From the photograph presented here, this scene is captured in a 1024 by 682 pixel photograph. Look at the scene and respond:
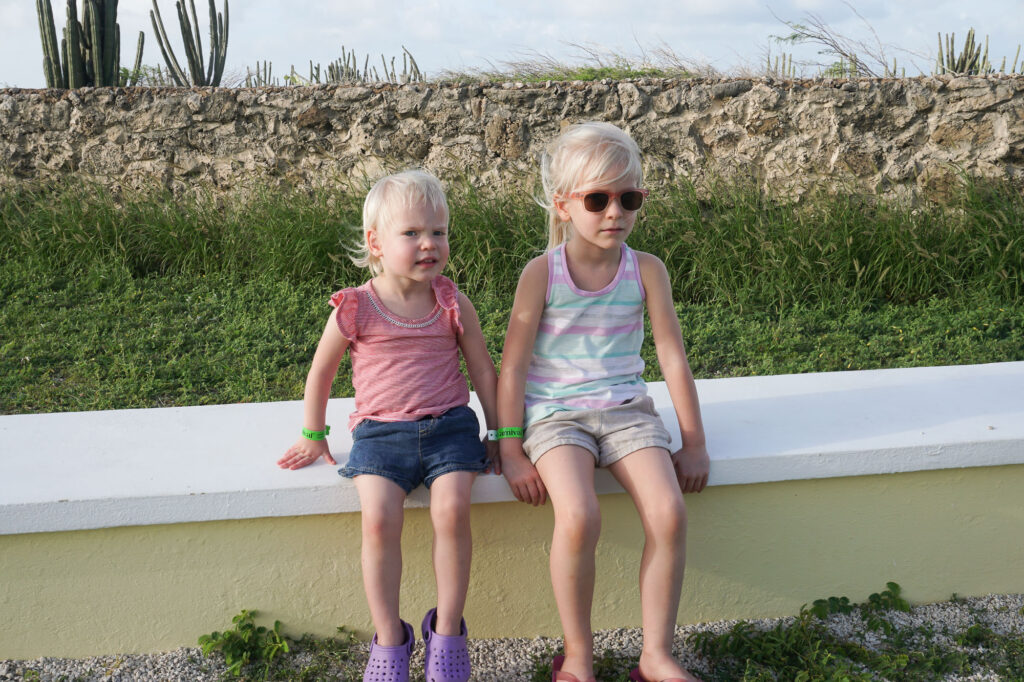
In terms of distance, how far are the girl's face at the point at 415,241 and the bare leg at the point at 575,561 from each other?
576 millimetres

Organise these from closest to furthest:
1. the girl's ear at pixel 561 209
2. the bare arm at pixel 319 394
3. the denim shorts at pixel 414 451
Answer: the denim shorts at pixel 414 451 < the bare arm at pixel 319 394 < the girl's ear at pixel 561 209

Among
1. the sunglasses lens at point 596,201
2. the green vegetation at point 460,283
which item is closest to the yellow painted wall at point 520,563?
the sunglasses lens at point 596,201

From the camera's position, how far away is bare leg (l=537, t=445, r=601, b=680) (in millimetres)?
1792

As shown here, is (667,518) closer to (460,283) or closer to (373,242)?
(373,242)

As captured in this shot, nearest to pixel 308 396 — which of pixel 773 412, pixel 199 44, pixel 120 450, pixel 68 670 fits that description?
pixel 120 450

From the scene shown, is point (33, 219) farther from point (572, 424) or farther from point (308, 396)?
point (572, 424)

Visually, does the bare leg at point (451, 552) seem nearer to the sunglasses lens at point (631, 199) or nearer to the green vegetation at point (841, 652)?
the green vegetation at point (841, 652)

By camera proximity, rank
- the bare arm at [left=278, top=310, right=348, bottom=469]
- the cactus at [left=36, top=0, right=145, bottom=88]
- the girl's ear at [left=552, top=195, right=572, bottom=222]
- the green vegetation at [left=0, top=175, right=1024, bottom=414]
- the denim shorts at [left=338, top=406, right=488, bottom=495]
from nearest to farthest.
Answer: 1. the denim shorts at [left=338, top=406, right=488, bottom=495]
2. the bare arm at [left=278, top=310, right=348, bottom=469]
3. the girl's ear at [left=552, top=195, right=572, bottom=222]
4. the green vegetation at [left=0, top=175, right=1024, bottom=414]
5. the cactus at [left=36, top=0, right=145, bottom=88]

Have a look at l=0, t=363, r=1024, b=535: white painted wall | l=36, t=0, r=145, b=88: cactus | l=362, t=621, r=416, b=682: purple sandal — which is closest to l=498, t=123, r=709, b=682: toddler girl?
l=0, t=363, r=1024, b=535: white painted wall

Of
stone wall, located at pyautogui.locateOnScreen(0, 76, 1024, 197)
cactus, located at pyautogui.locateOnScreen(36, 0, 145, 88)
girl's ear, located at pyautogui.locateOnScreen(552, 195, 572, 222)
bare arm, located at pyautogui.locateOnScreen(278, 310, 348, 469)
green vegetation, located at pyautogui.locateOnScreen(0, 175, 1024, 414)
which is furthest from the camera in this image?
Answer: cactus, located at pyautogui.locateOnScreen(36, 0, 145, 88)

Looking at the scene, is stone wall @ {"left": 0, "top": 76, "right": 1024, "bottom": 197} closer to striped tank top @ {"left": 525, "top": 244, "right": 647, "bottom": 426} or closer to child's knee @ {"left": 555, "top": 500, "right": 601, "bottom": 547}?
striped tank top @ {"left": 525, "top": 244, "right": 647, "bottom": 426}

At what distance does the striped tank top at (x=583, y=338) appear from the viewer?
80.7 inches

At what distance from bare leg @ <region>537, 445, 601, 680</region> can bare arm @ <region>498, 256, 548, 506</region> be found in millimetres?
76

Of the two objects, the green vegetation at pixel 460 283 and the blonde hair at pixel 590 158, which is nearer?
the blonde hair at pixel 590 158
